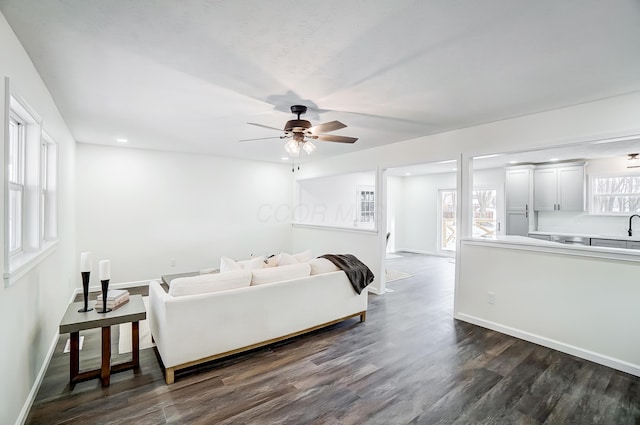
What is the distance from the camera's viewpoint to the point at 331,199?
8.04 metres

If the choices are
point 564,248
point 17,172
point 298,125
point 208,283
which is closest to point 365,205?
point 564,248

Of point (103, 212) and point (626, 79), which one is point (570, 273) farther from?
point (103, 212)

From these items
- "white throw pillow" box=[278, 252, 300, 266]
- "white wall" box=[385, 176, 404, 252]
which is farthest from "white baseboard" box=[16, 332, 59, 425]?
"white wall" box=[385, 176, 404, 252]

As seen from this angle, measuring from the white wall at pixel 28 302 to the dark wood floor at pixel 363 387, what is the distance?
8.6 inches

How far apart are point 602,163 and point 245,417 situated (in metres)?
7.56

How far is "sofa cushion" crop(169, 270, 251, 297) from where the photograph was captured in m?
2.64

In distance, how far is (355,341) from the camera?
10.9 feet

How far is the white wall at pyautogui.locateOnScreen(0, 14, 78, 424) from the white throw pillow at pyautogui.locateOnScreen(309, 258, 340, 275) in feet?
8.13

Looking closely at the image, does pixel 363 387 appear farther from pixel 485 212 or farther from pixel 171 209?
pixel 485 212

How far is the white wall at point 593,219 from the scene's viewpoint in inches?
221

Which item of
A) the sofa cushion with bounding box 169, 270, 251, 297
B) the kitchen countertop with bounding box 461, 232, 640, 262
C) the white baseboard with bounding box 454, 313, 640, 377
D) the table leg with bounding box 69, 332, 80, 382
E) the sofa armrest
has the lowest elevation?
the white baseboard with bounding box 454, 313, 640, 377

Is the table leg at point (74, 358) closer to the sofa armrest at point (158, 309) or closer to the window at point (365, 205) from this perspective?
the sofa armrest at point (158, 309)

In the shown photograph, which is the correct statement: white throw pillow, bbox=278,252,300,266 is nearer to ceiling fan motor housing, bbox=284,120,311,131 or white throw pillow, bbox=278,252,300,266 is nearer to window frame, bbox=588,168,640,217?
ceiling fan motor housing, bbox=284,120,311,131

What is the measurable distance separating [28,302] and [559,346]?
492cm
